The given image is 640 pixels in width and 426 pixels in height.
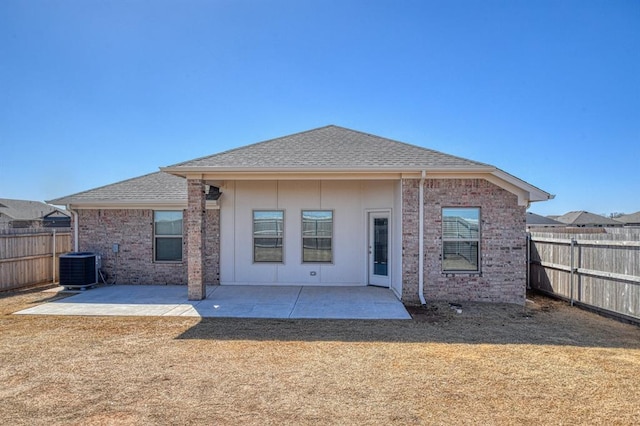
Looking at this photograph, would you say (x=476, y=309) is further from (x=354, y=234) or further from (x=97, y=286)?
(x=97, y=286)

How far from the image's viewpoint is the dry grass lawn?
11.9 feet

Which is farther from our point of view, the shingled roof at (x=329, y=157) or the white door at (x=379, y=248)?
the white door at (x=379, y=248)

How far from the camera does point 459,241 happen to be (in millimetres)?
8914

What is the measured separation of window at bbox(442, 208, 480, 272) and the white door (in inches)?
64.9

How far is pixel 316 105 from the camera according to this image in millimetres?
14570

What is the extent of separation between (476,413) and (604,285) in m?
6.40

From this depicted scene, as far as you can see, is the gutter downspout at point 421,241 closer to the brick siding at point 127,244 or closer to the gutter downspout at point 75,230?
the brick siding at point 127,244

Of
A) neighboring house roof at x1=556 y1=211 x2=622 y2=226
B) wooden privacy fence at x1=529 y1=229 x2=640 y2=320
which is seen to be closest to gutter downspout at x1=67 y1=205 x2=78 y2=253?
wooden privacy fence at x1=529 y1=229 x2=640 y2=320

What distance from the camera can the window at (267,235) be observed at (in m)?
10.9

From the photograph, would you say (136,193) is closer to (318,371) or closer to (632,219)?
(318,371)

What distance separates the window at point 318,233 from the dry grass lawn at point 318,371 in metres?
3.83

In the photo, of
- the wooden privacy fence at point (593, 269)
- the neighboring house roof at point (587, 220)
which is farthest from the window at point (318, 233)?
the neighboring house roof at point (587, 220)

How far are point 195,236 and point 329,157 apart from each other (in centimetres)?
394

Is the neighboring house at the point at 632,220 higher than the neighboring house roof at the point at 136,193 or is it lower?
lower
